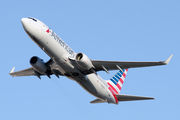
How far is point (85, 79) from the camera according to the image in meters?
37.3

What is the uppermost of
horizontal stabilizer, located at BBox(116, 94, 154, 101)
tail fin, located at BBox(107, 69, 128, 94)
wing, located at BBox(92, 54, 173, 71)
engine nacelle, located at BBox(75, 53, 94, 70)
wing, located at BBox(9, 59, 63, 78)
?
wing, located at BBox(9, 59, 63, 78)

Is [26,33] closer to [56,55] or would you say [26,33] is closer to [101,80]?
[56,55]

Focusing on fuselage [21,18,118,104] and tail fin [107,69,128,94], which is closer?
fuselage [21,18,118,104]

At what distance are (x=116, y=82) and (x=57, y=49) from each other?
16469 mm

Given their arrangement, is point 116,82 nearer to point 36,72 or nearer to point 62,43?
point 36,72

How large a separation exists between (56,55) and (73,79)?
5.62m

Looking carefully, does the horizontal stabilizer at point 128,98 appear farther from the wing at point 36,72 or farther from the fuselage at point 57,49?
the wing at point 36,72

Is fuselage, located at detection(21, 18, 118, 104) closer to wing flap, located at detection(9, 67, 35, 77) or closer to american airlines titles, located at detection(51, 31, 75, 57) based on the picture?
american airlines titles, located at detection(51, 31, 75, 57)

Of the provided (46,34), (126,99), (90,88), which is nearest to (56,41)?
(46,34)

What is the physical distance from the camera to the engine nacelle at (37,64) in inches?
1435

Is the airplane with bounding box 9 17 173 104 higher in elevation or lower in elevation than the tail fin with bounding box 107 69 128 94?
higher

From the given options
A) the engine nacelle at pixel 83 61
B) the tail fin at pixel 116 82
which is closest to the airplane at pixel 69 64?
the engine nacelle at pixel 83 61

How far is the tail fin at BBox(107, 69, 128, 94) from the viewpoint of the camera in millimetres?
44987

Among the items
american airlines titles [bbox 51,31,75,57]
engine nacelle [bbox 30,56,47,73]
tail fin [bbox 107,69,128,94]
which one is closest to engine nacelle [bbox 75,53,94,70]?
american airlines titles [bbox 51,31,75,57]
